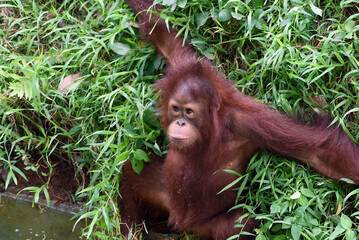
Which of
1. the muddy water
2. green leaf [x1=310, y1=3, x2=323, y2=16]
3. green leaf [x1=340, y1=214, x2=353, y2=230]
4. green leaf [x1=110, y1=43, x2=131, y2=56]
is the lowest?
the muddy water

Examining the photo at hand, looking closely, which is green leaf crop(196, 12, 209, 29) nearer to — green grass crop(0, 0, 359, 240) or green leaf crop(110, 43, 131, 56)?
green grass crop(0, 0, 359, 240)

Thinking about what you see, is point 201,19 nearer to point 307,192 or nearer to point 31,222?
point 307,192

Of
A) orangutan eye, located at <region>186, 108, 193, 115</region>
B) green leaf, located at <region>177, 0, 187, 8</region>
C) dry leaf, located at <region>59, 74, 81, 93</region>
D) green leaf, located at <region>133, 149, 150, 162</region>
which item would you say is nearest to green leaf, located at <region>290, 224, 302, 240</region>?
orangutan eye, located at <region>186, 108, 193, 115</region>

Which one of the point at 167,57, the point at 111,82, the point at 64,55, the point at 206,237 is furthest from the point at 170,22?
the point at 206,237

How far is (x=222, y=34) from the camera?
3.98m

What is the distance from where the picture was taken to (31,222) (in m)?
4.53

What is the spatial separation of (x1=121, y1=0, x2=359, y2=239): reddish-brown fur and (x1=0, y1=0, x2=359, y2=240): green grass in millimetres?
112

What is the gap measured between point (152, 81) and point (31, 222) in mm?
1551

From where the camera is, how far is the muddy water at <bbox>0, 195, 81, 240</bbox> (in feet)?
14.4

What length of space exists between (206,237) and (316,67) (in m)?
1.33

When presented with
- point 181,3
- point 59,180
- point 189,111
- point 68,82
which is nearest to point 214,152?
point 189,111

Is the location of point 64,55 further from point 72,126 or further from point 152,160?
point 152,160

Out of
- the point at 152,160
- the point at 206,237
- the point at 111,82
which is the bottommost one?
the point at 206,237

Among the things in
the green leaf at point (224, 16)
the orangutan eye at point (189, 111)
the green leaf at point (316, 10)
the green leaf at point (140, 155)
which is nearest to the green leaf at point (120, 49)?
the green leaf at point (224, 16)
